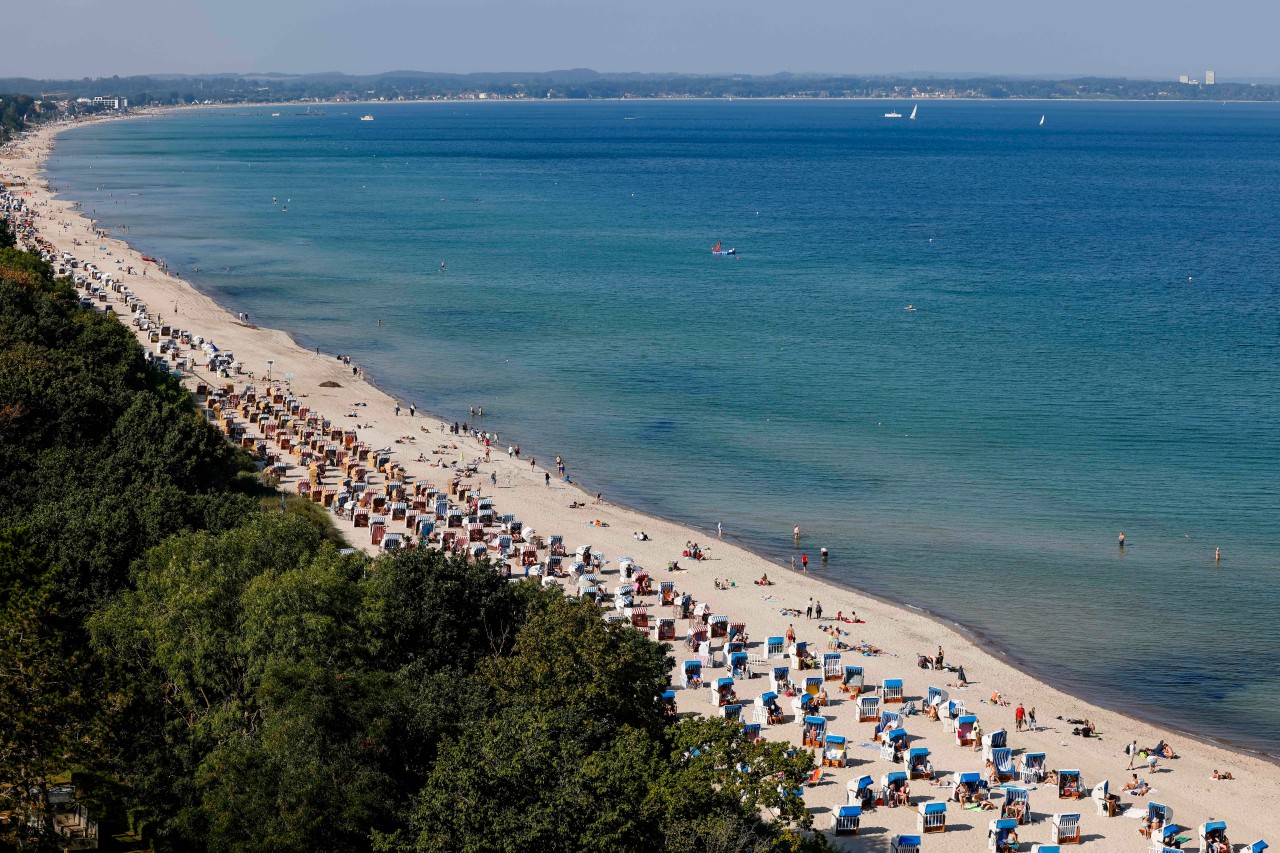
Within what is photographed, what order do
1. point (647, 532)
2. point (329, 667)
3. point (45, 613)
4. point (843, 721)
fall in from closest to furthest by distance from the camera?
point (45, 613) → point (329, 667) → point (843, 721) → point (647, 532)

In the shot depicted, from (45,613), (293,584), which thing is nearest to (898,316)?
(293,584)

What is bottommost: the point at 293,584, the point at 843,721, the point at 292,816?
the point at 843,721

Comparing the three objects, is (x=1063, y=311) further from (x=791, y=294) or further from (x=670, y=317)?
(x=670, y=317)

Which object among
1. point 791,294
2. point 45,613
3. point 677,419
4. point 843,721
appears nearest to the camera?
point 45,613

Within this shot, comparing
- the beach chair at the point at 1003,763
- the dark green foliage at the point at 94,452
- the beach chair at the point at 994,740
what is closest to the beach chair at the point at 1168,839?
the beach chair at the point at 1003,763

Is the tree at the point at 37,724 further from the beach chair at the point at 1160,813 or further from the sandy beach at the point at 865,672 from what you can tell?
the beach chair at the point at 1160,813

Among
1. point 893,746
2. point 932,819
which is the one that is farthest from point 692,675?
point 932,819
